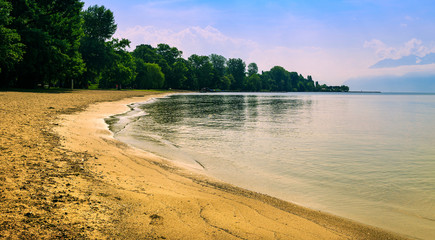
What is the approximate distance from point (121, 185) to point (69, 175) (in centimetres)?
134

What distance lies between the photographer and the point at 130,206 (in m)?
5.40

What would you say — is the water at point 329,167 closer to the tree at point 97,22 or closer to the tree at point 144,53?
the tree at point 97,22

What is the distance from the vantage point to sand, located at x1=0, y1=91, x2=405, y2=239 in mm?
4375

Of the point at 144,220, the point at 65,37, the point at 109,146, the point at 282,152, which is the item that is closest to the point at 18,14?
the point at 65,37

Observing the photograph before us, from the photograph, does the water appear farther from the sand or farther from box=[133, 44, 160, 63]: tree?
box=[133, 44, 160, 63]: tree

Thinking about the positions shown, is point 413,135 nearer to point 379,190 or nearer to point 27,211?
point 379,190

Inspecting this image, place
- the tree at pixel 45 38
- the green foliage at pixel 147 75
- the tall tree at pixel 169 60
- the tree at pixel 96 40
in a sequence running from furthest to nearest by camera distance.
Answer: the tall tree at pixel 169 60
the green foliage at pixel 147 75
the tree at pixel 96 40
the tree at pixel 45 38

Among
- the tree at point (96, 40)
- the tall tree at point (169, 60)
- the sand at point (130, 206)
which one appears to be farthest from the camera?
the tall tree at point (169, 60)

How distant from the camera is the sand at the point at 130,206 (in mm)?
4375

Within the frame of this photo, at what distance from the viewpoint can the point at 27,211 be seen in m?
4.49

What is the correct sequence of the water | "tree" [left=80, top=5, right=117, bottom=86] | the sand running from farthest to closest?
"tree" [left=80, top=5, right=117, bottom=86] < the water < the sand

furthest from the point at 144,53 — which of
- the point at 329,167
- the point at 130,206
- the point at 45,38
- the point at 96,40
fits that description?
the point at 130,206

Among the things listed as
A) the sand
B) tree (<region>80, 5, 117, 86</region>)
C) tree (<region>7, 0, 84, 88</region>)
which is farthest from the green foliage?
the sand

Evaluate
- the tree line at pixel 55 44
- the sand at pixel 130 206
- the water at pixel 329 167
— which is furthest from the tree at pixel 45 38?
the sand at pixel 130 206
